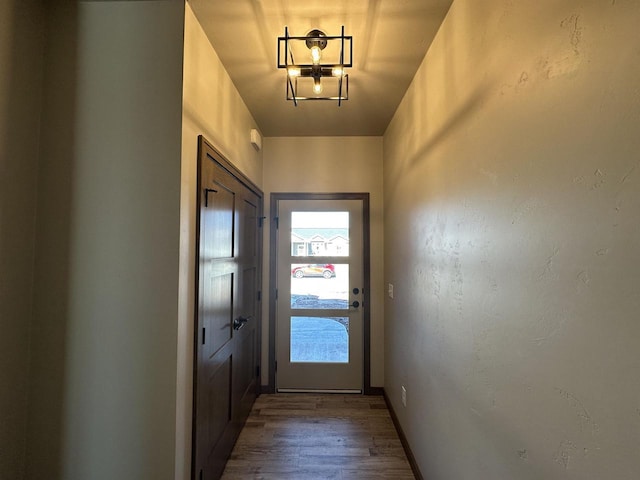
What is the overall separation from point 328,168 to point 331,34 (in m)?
1.53

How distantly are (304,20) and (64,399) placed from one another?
7.43ft

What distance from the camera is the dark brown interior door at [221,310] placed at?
5.17ft

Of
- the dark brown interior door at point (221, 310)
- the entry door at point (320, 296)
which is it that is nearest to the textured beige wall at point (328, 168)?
the entry door at point (320, 296)

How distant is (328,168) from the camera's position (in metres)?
3.16

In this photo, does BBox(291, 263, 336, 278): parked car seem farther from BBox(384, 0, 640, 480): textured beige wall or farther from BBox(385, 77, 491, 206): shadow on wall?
BBox(384, 0, 640, 480): textured beige wall

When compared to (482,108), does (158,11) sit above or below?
above

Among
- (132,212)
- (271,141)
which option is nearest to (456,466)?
(132,212)

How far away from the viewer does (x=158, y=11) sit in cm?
142

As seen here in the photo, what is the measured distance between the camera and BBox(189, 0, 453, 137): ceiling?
58.2 inches

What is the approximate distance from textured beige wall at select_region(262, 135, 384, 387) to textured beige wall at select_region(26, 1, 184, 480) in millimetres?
1767

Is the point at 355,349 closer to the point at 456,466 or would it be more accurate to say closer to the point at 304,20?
the point at 456,466

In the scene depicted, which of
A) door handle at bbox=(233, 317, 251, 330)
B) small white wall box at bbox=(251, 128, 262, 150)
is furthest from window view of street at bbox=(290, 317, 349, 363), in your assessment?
small white wall box at bbox=(251, 128, 262, 150)

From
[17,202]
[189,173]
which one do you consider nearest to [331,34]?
[189,173]

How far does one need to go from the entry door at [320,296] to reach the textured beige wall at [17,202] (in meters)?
2.01
